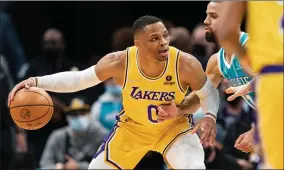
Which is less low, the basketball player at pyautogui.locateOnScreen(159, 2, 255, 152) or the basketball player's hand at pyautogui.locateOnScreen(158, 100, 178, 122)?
the basketball player at pyautogui.locateOnScreen(159, 2, 255, 152)

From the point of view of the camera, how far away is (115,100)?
375 inches

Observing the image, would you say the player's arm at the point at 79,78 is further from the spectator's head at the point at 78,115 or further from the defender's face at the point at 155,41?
the spectator's head at the point at 78,115

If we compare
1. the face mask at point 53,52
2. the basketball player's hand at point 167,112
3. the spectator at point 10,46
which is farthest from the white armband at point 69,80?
the spectator at point 10,46

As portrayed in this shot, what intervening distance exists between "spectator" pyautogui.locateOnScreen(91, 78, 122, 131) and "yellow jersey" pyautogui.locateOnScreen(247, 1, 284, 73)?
5385 mm

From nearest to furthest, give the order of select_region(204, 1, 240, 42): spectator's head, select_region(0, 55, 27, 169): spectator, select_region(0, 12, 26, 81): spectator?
select_region(204, 1, 240, 42): spectator's head → select_region(0, 55, 27, 169): spectator → select_region(0, 12, 26, 81): spectator

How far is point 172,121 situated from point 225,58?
0.75 meters

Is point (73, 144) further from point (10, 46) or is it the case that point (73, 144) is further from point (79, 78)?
point (79, 78)

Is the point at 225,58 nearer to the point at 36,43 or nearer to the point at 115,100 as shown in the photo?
the point at 115,100

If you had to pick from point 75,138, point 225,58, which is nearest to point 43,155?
point 75,138

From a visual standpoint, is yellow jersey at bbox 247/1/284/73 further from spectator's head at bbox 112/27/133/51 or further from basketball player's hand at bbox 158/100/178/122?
spectator's head at bbox 112/27/133/51

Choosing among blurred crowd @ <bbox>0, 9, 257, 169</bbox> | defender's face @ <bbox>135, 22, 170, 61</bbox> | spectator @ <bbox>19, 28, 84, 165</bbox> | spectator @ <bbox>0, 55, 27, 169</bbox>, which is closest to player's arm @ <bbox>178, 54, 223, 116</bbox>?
defender's face @ <bbox>135, 22, 170, 61</bbox>

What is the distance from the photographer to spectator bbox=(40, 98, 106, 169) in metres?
9.05

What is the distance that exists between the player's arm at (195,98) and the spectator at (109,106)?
9.47ft

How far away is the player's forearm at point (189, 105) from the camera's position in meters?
6.40
